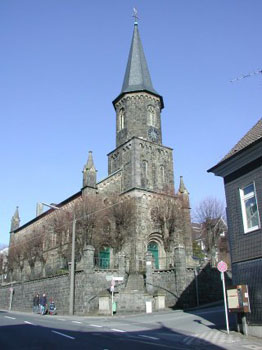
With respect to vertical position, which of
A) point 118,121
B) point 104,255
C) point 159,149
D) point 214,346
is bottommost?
point 214,346

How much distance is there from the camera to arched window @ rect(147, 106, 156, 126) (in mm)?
44281

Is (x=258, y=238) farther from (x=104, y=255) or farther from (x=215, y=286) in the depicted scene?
(x=104, y=255)

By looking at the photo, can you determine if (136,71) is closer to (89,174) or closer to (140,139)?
(140,139)

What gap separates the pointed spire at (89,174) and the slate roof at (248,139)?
82.0 feet

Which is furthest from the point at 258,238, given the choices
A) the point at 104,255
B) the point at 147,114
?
the point at 147,114

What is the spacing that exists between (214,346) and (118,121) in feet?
122

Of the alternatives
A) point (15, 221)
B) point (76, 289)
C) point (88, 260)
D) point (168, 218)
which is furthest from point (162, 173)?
point (15, 221)

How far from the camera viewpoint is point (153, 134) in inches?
1729

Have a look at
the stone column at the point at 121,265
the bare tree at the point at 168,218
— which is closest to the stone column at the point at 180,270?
the stone column at the point at 121,265

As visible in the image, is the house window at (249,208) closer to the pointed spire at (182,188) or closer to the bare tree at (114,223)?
the bare tree at (114,223)

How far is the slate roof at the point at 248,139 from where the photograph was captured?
13.8 meters

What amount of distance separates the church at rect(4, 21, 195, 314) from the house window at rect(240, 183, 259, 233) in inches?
564

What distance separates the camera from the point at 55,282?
1185 inches

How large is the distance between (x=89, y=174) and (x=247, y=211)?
26.7 m
